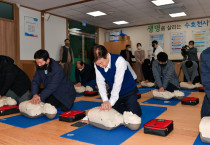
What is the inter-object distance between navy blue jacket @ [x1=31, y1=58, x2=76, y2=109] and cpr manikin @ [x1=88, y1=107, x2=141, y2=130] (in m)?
0.71

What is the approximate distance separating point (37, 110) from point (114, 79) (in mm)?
977

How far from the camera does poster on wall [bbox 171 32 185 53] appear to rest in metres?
6.81

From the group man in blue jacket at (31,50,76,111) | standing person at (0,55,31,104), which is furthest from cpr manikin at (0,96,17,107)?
man in blue jacket at (31,50,76,111)

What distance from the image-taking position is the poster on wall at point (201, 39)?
6.41 m

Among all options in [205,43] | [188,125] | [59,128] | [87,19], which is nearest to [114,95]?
[59,128]

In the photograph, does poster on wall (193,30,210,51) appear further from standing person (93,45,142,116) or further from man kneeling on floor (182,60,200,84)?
standing person (93,45,142,116)

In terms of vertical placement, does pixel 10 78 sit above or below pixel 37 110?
above

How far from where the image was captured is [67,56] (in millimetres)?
6023

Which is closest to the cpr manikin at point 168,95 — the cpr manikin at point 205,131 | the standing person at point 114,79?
the standing person at point 114,79

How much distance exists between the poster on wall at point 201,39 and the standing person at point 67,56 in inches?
166

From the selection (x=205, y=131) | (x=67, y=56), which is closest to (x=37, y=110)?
(x=205, y=131)

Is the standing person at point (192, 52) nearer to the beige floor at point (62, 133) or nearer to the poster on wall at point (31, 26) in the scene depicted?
Answer: the beige floor at point (62, 133)

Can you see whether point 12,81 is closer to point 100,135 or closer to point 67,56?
point 100,135

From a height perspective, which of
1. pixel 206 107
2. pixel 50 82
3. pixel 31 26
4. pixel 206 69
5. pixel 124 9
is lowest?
pixel 206 107
